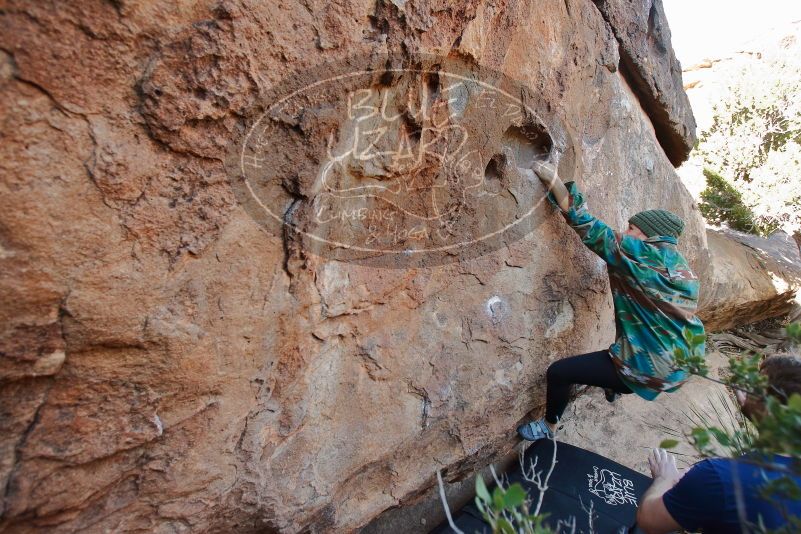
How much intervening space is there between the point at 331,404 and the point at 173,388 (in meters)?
0.60

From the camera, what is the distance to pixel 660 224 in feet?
7.27

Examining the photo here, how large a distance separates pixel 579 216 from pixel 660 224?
1.19ft

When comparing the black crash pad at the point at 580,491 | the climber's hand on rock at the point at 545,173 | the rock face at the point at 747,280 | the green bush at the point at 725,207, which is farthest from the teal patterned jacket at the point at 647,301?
the green bush at the point at 725,207

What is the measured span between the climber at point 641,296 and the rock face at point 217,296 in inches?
8.5

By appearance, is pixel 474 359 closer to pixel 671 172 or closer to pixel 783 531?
pixel 783 531

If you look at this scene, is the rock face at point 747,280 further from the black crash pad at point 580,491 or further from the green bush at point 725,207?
the black crash pad at point 580,491

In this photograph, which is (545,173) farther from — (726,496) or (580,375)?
(726,496)

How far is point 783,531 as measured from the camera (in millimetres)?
914

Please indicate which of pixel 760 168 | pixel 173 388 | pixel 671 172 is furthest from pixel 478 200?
pixel 760 168

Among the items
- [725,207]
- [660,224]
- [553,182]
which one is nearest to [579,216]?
[553,182]

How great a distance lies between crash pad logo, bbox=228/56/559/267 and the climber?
270 millimetres

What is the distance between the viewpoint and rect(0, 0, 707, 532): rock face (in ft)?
3.70

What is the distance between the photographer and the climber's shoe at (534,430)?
2.70 meters

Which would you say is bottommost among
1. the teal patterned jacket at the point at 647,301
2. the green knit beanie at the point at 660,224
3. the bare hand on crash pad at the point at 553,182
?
the teal patterned jacket at the point at 647,301
